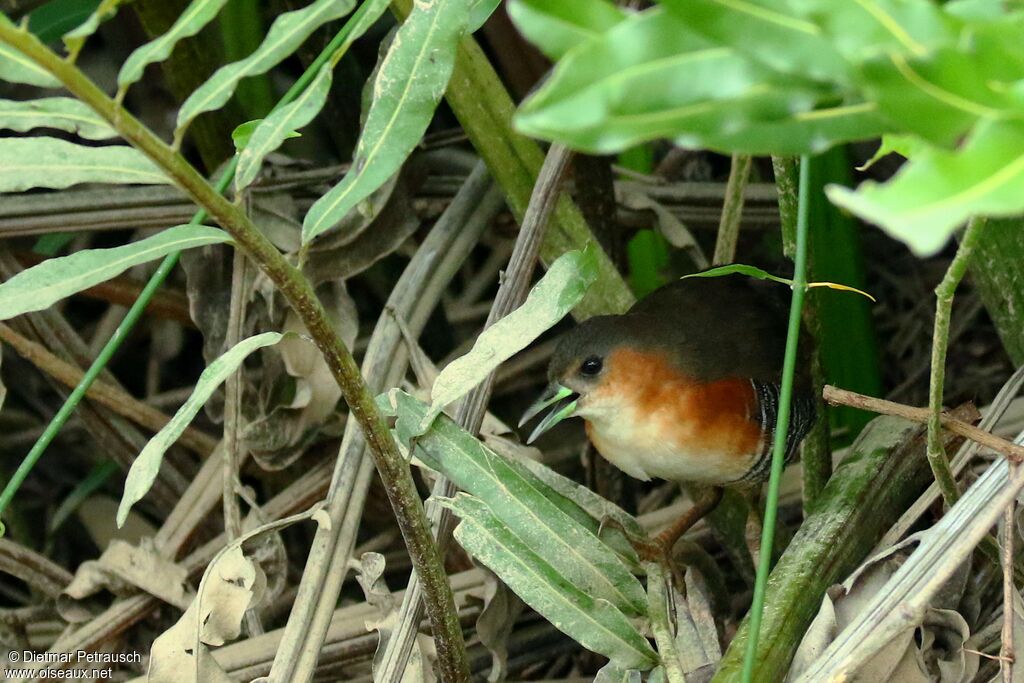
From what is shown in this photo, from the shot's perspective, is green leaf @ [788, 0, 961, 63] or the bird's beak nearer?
green leaf @ [788, 0, 961, 63]

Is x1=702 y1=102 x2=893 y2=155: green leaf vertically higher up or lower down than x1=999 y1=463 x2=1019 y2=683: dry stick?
higher up

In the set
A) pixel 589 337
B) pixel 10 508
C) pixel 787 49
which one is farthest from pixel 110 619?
pixel 787 49

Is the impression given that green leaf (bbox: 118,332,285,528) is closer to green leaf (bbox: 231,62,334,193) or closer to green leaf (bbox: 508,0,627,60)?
green leaf (bbox: 231,62,334,193)

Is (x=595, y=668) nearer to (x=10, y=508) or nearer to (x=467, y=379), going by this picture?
(x=467, y=379)

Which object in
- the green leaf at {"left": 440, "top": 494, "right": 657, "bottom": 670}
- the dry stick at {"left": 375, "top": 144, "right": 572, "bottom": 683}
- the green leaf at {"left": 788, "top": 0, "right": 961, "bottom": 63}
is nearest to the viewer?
the green leaf at {"left": 788, "top": 0, "right": 961, "bottom": 63}

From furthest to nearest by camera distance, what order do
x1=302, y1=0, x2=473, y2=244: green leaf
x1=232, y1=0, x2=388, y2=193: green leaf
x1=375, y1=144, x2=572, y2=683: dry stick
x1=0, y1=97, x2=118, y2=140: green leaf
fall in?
x1=375, y1=144, x2=572, y2=683: dry stick → x1=302, y1=0, x2=473, y2=244: green leaf → x1=232, y1=0, x2=388, y2=193: green leaf → x1=0, y1=97, x2=118, y2=140: green leaf

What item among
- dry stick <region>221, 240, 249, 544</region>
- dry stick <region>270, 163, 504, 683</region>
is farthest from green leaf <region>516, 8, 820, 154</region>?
dry stick <region>221, 240, 249, 544</region>
